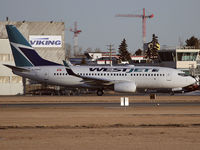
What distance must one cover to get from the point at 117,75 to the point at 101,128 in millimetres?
35423

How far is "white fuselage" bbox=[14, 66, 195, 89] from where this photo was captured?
207 feet

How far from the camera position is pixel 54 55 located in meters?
81.1

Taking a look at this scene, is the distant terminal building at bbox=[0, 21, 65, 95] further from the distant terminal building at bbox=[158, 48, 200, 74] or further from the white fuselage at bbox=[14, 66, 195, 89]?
the distant terminal building at bbox=[158, 48, 200, 74]

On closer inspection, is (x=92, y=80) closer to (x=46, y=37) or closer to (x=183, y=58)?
(x=46, y=37)

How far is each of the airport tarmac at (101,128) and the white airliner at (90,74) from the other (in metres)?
21.9

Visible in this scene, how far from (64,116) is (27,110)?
627 cm

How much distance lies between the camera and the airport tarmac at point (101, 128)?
22141 mm

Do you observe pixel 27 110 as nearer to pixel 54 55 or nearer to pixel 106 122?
pixel 106 122

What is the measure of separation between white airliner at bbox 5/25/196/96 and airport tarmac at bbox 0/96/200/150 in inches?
861

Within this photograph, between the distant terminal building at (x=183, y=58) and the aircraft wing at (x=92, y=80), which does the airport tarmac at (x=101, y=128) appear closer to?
the aircraft wing at (x=92, y=80)

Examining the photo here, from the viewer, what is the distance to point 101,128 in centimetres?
2831

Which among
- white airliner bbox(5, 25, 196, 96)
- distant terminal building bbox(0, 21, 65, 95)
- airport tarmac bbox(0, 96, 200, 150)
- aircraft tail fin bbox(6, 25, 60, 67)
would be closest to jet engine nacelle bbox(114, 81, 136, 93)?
white airliner bbox(5, 25, 196, 96)

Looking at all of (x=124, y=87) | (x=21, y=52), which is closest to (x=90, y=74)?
(x=124, y=87)

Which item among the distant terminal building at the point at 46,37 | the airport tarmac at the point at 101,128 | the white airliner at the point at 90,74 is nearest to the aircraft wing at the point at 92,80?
the white airliner at the point at 90,74
